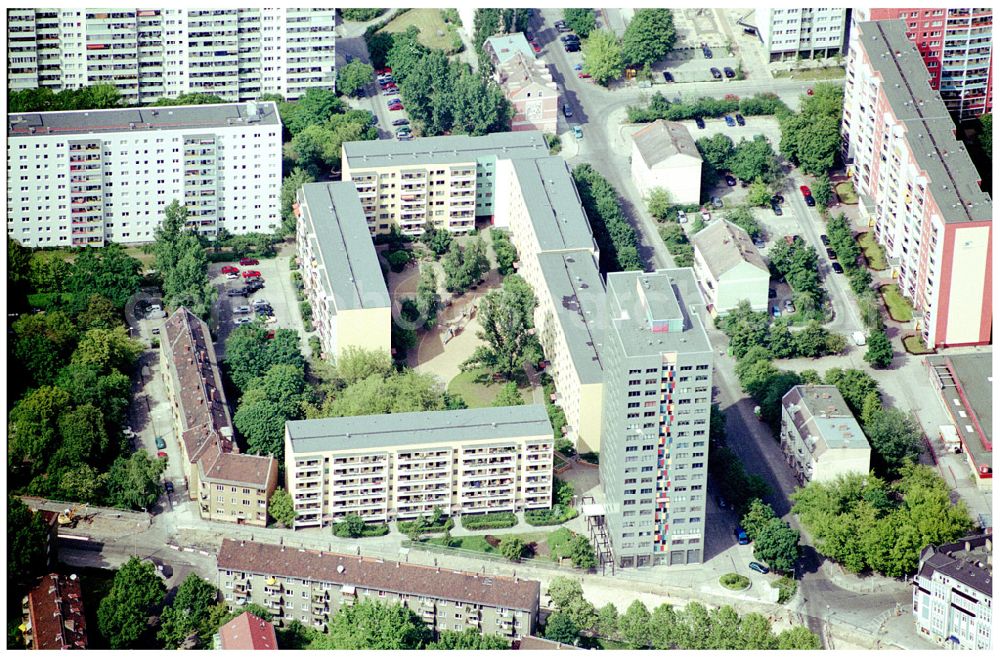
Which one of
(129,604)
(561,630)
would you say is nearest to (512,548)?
(561,630)

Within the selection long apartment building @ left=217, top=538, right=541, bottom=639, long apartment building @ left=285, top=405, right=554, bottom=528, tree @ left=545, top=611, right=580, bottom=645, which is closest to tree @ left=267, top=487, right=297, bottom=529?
long apartment building @ left=285, top=405, right=554, bottom=528

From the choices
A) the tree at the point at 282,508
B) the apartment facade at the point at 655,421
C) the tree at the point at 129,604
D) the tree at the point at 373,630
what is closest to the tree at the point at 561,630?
the tree at the point at 373,630

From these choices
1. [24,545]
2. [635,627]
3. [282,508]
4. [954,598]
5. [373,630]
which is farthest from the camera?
[282,508]

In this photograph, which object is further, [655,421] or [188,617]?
[655,421]

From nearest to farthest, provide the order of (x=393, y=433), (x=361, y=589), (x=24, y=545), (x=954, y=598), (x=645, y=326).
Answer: (x=954, y=598) < (x=361, y=589) < (x=24, y=545) < (x=645, y=326) < (x=393, y=433)

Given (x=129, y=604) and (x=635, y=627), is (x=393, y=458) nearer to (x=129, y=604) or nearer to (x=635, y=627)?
(x=129, y=604)

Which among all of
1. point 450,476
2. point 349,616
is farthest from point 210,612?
point 450,476

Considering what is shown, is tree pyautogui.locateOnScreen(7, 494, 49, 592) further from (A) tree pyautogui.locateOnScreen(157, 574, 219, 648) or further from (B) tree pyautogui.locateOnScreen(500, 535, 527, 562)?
(B) tree pyautogui.locateOnScreen(500, 535, 527, 562)
